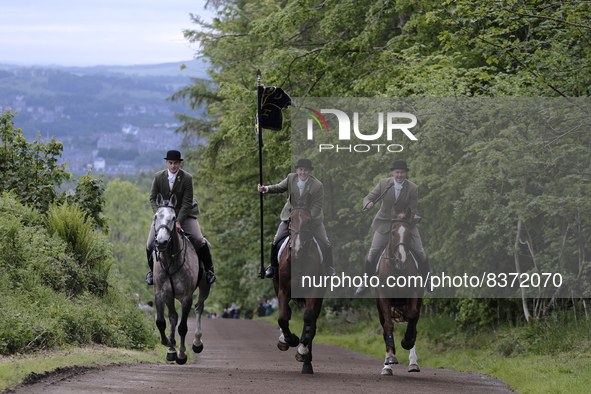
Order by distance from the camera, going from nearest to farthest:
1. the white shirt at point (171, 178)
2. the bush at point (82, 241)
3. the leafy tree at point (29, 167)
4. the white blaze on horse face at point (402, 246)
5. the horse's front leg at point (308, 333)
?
the white blaze on horse face at point (402, 246)
the horse's front leg at point (308, 333)
the white shirt at point (171, 178)
the bush at point (82, 241)
the leafy tree at point (29, 167)

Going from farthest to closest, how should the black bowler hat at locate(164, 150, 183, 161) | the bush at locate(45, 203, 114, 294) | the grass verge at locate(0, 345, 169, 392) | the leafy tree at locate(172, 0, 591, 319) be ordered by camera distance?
1. the bush at locate(45, 203, 114, 294)
2. the leafy tree at locate(172, 0, 591, 319)
3. the black bowler hat at locate(164, 150, 183, 161)
4. the grass verge at locate(0, 345, 169, 392)

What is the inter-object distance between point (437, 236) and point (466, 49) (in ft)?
20.9

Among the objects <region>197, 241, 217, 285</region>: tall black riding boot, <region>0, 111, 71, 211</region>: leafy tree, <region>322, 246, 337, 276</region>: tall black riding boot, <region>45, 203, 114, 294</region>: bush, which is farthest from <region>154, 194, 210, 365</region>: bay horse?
<region>0, 111, 71, 211</region>: leafy tree

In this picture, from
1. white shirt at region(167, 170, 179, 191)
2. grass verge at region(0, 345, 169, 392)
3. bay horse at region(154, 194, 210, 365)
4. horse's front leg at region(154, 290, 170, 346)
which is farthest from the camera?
white shirt at region(167, 170, 179, 191)

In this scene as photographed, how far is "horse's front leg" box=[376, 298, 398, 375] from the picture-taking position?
13.0 m

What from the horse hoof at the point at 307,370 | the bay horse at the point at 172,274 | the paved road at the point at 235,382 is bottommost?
the horse hoof at the point at 307,370

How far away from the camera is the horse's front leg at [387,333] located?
511 inches

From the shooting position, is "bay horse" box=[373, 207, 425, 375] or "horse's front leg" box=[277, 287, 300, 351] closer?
"bay horse" box=[373, 207, 425, 375]

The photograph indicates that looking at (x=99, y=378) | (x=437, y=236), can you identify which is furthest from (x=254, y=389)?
(x=437, y=236)

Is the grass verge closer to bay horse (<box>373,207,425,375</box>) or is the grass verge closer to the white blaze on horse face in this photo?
bay horse (<box>373,207,425,375</box>)

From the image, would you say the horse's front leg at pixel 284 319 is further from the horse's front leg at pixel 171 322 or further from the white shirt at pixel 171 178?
the white shirt at pixel 171 178

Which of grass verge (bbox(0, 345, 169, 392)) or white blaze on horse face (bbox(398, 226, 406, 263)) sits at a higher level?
white blaze on horse face (bbox(398, 226, 406, 263))

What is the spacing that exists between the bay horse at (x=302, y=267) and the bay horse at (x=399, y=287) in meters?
1.12

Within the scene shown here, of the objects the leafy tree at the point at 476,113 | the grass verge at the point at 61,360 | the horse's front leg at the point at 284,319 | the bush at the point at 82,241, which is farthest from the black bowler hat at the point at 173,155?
the leafy tree at the point at 476,113
